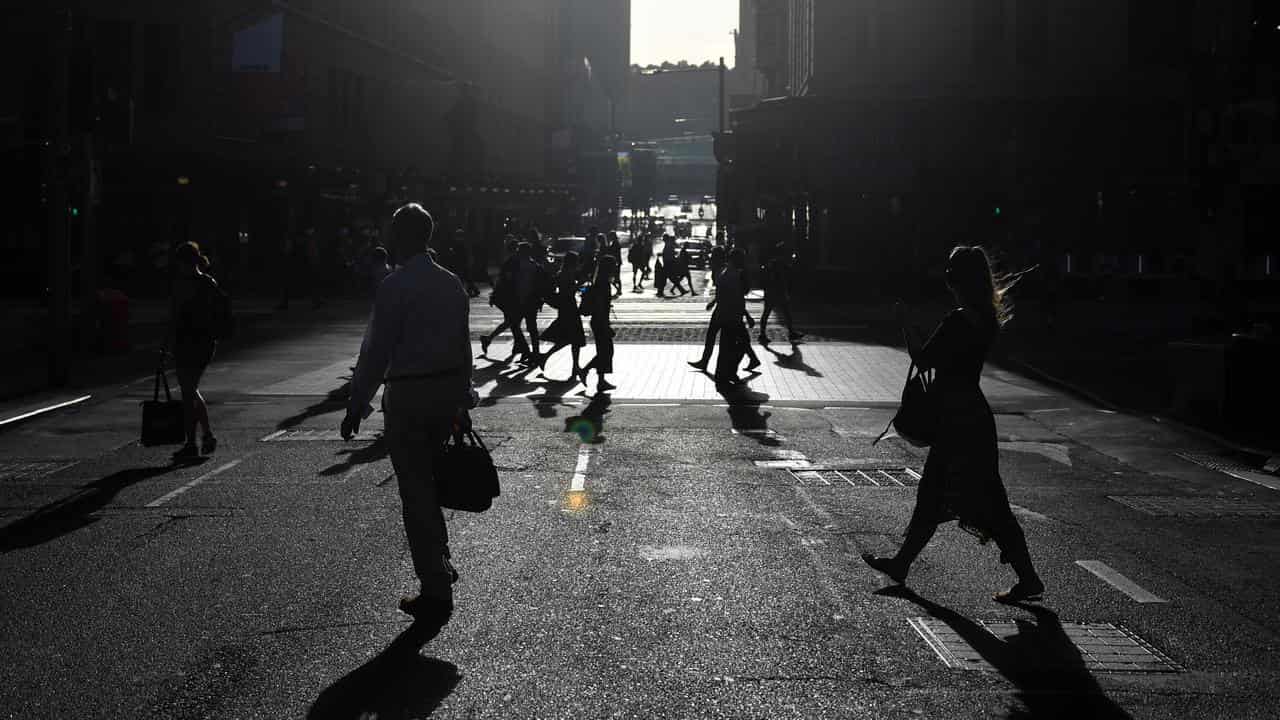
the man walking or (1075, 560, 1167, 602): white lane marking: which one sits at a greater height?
the man walking

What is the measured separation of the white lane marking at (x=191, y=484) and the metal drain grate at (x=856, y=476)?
4625 millimetres

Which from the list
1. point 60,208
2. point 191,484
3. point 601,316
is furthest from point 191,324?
point 60,208

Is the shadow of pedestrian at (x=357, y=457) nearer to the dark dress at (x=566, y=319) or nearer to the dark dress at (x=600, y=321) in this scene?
the dark dress at (x=600, y=321)

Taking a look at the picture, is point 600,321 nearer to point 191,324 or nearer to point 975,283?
point 191,324

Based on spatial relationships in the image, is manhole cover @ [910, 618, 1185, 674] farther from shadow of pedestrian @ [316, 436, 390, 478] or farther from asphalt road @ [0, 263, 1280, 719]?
shadow of pedestrian @ [316, 436, 390, 478]

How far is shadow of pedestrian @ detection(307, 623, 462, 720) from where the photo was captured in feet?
18.1

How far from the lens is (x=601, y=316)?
18.0 metres

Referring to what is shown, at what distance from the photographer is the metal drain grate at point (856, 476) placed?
449 inches

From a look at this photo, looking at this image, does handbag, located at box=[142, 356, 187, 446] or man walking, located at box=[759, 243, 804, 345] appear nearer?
handbag, located at box=[142, 356, 187, 446]

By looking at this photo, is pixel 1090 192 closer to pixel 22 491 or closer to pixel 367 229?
pixel 367 229

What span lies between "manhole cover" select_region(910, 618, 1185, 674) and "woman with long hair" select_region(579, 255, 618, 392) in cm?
1121

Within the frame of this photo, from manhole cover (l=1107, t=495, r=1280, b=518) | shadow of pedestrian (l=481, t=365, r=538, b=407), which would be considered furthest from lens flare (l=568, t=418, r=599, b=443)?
manhole cover (l=1107, t=495, r=1280, b=518)

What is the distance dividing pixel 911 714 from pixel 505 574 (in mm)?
3058

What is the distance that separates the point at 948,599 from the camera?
7.51 meters
